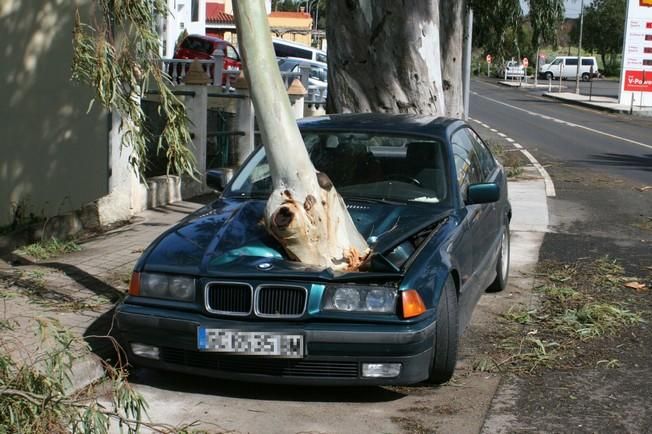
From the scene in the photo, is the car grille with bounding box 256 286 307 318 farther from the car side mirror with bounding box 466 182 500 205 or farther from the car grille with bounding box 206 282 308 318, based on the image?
the car side mirror with bounding box 466 182 500 205

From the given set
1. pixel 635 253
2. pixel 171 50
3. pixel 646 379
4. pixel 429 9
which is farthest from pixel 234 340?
pixel 171 50

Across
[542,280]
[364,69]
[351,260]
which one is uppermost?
[364,69]

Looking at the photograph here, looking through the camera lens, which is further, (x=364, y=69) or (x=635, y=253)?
(x=364, y=69)

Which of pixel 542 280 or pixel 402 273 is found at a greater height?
pixel 402 273

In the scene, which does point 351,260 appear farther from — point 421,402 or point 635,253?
point 635,253

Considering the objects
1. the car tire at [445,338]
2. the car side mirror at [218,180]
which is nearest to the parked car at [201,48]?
the car side mirror at [218,180]

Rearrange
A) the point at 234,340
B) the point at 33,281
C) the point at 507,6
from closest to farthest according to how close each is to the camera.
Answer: the point at 234,340 → the point at 33,281 → the point at 507,6

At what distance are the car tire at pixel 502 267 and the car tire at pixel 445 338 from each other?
260cm

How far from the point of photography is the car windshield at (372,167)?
7055mm

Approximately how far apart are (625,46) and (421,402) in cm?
4351

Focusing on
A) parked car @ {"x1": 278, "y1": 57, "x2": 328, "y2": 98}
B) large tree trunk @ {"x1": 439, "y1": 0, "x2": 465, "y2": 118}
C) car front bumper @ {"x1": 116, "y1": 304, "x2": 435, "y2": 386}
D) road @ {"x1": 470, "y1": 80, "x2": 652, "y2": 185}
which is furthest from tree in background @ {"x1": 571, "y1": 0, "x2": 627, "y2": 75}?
car front bumper @ {"x1": 116, "y1": 304, "x2": 435, "y2": 386}

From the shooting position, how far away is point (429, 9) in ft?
38.5

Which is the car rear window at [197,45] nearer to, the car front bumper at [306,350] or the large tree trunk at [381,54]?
the large tree trunk at [381,54]

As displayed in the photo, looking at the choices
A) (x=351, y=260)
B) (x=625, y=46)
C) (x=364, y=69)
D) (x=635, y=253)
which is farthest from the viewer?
(x=625, y=46)
